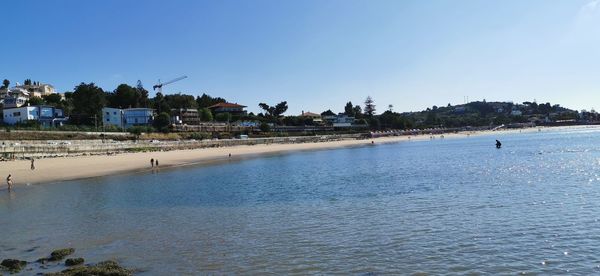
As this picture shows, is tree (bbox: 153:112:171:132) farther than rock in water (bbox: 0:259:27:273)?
Yes

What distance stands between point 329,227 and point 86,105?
93969mm

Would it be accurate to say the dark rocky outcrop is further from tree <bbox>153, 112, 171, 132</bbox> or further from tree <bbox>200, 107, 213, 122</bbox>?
tree <bbox>200, 107, 213, 122</bbox>

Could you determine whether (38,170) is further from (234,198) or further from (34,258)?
(34,258)

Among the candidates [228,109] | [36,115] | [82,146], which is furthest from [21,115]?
[228,109]

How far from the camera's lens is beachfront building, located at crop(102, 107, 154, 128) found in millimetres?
99438

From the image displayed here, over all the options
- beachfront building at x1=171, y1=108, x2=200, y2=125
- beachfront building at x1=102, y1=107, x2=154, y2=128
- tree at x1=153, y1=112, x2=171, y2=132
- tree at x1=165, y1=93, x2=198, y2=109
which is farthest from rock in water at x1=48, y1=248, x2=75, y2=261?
tree at x1=165, y1=93, x2=198, y2=109

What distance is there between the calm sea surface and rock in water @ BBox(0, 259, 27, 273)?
37.6 inches

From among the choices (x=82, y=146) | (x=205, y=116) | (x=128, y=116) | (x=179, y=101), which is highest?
(x=179, y=101)

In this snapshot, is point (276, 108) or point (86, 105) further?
point (276, 108)

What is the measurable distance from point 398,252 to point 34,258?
32.2ft

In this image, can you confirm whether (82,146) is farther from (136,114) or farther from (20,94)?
(20,94)

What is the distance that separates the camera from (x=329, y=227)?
50.8ft

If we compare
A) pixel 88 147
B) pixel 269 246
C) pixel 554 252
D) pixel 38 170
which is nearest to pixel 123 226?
pixel 269 246

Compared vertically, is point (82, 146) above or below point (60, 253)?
above
